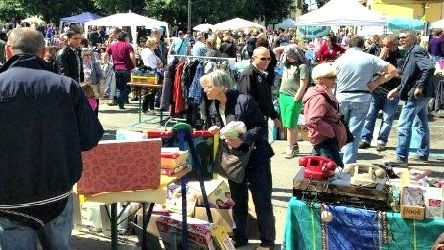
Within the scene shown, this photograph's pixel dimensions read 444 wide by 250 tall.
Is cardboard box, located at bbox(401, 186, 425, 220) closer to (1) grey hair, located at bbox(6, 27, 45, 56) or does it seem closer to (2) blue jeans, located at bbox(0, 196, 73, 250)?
(2) blue jeans, located at bbox(0, 196, 73, 250)

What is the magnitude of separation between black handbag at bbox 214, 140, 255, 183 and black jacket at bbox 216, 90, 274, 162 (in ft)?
0.21

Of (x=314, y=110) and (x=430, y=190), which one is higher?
(x=314, y=110)

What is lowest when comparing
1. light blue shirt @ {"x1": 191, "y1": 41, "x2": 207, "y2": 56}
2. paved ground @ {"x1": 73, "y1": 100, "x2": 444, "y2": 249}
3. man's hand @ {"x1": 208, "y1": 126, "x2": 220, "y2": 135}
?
paved ground @ {"x1": 73, "y1": 100, "x2": 444, "y2": 249}

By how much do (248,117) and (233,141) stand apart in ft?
0.78

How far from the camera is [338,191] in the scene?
3.93m

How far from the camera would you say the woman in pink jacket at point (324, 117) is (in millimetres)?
5168

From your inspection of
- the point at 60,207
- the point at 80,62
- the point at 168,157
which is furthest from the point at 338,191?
the point at 80,62

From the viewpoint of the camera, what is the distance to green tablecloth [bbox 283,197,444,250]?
374 centimetres

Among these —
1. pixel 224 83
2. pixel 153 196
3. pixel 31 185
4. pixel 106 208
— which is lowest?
pixel 106 208

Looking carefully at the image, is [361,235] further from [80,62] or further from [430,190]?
[80,62]

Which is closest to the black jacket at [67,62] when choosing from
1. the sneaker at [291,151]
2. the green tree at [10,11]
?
the sneaker at [291,151]

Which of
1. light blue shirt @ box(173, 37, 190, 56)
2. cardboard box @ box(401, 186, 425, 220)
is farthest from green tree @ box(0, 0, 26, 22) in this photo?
cardboard box @ box(401, 186, 425, 220)

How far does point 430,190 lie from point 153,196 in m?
1.83

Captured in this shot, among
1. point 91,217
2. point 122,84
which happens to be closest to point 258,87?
point 91,217
